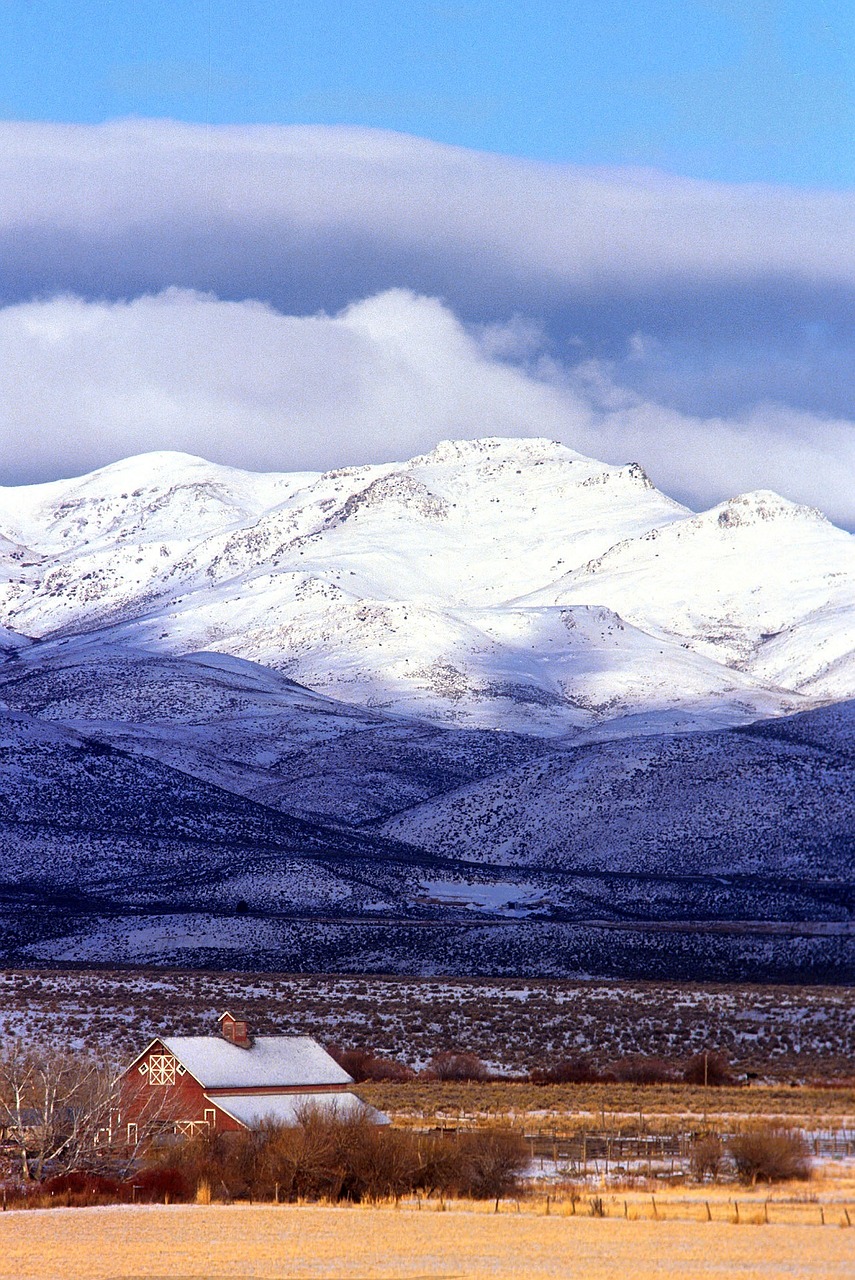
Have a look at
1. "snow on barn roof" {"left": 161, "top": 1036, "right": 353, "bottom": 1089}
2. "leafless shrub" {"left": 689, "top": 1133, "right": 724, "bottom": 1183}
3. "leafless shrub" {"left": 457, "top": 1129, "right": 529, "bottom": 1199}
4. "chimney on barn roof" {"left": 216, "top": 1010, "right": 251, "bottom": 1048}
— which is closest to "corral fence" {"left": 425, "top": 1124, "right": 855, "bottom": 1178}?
"leafless shrub" {"left": 689, "top": 1133, "right": 724, "bottom": 1183}

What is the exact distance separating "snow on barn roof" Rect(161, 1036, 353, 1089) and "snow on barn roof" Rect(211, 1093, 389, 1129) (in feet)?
1.10

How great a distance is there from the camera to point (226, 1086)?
3809 cm

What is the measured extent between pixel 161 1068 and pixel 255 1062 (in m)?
2.33

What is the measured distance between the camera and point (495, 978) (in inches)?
2862

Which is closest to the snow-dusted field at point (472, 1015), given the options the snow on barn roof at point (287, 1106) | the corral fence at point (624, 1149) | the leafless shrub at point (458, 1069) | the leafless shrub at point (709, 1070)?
the leafless shrub at point (709, 1070)

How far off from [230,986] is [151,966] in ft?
53.2

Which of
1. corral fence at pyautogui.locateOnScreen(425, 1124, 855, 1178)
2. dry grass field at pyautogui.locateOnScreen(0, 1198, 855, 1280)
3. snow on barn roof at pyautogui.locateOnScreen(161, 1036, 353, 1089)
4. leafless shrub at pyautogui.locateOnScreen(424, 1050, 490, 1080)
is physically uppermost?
snow on barn roof at pyautogui.locateOnScreen(161, 1036, 353, 1089)

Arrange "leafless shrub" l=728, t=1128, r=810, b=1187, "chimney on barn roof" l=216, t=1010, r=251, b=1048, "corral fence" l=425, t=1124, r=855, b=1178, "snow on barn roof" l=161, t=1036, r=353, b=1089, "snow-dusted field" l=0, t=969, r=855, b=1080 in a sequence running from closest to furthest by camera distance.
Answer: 1. "leafless shrub" l=728, t=1128, r=810, b=1187
2. "corral fence" l=425, t=1124, r=855, b=1178
3. "snow on barn roof" l=161, t=1036, r=353, b=1089
4. "chimney on barn roof" l=216, t=1010, r=251, b=1048
5. "snow-dusted field" l=0, t=969, r=855, b=1080

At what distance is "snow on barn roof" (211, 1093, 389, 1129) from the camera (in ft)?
117

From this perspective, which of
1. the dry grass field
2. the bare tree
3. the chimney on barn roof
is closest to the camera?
the dry grass field

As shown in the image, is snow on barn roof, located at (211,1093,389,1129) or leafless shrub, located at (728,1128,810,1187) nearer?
leafless shrub, located at (728,1128,810,1187)

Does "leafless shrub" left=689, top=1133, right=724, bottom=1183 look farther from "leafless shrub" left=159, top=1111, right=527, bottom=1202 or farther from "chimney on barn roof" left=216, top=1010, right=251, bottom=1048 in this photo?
"chimney on barn roof" left=216, top=1010, right=251, bottom=1048

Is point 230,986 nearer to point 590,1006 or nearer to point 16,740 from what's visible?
point 590,1006

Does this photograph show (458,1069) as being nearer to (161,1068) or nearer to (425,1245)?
(161,1068)
